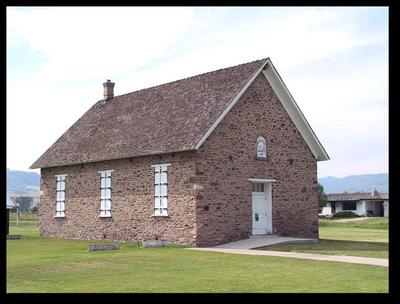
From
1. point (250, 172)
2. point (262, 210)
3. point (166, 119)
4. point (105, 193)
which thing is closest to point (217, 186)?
point (250, 172)

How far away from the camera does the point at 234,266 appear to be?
17219 mm

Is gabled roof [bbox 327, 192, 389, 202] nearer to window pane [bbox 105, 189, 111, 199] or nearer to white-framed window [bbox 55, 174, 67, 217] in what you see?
white-framed window [bbox 55, 174, 67, 217]

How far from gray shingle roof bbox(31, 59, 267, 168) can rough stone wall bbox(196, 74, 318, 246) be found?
29.8 inches

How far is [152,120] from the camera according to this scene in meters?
29.6

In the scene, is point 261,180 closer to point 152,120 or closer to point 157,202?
point 157,202

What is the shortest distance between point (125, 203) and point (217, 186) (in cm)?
539

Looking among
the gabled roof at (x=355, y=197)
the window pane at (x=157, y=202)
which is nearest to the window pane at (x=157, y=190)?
the window pane at (x=157, y=202)

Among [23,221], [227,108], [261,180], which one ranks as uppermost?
[227,108]

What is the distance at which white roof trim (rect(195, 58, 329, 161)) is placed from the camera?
26266 mm

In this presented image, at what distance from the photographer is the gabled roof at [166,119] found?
26.0m

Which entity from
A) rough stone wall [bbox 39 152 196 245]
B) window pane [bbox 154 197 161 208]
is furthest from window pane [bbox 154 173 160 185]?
window pane [bbox 154 197 161 208]

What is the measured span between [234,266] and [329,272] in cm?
274

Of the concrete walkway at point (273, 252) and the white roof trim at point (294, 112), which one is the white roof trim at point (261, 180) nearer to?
the concrete walkway at point (273, 252)
